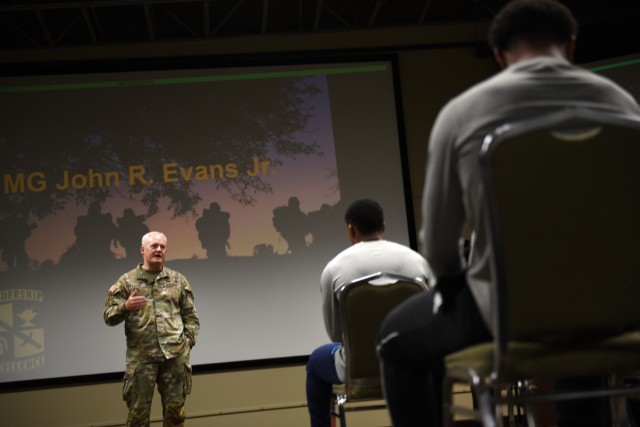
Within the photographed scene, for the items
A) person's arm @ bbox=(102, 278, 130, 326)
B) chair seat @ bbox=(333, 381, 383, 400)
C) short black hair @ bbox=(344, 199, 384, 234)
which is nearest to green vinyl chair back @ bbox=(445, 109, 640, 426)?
chair seat @ bbox=(333, 381, 383, 400)

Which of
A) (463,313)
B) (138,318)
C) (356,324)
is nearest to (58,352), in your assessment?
(138,318)

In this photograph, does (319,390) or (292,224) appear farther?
(292,224)

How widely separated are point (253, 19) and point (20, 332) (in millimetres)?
3254

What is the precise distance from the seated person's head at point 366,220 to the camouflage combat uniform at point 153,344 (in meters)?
2.33

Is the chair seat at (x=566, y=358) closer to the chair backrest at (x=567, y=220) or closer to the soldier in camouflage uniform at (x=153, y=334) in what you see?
the chair backrest at (x=567, y=220)

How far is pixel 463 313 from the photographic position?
1.48 meters

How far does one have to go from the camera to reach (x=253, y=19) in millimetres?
6652

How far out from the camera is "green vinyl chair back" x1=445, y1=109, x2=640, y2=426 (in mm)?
1331

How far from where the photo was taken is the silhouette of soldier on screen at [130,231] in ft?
20.2

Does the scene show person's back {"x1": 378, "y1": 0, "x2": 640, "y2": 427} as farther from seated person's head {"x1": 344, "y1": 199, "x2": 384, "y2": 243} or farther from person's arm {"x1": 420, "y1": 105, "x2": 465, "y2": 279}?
seated person's head {"x1": 344, "y1": 199, "x2": 384, "y2": 243}

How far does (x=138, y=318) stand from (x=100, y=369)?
119 cm

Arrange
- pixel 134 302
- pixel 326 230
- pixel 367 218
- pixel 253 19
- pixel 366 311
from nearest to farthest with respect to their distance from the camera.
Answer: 1. pixel 366 311
2. pixel 367 218
3. pixel 134 302
4. pixel 326 230
5. pixel 253 19

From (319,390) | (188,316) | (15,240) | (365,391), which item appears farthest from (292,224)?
(365,391)

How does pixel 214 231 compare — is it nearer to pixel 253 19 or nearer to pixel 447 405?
pixel 253 19
